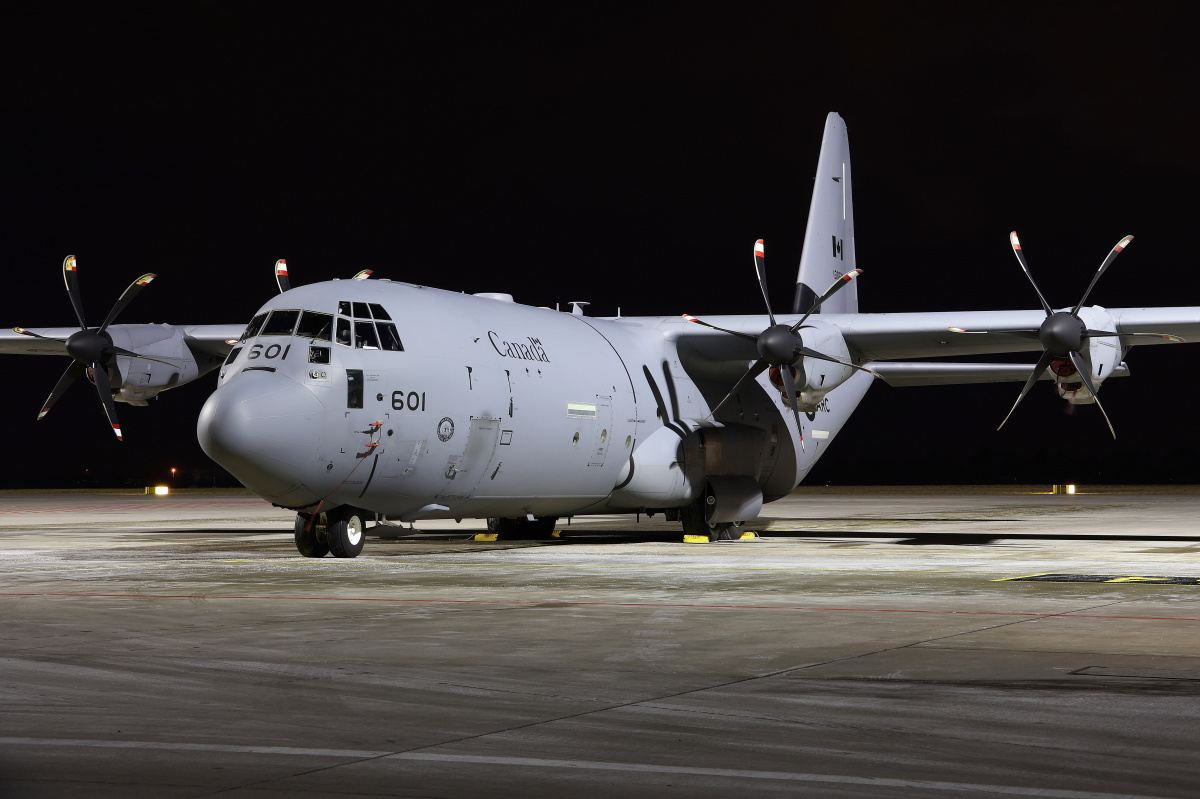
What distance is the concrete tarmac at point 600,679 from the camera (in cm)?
606

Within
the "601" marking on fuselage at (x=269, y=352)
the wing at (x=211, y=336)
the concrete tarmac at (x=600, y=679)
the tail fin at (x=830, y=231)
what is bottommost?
the concrete tarmac at (x=600, y=679)

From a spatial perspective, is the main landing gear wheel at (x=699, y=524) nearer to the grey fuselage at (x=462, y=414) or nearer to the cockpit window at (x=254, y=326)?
the grey fuselage at (x=462, y=414)

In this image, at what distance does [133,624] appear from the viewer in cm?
1165

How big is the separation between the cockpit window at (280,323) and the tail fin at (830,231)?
14.2m

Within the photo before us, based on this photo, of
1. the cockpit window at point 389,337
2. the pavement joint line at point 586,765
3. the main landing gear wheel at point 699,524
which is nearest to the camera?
the pavement joint line at point 586,765

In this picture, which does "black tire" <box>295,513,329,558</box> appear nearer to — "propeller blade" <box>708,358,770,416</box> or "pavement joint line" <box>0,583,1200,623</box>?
"pavement joint line" <box>0,583,1200,623</box>

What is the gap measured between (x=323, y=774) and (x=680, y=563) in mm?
13190

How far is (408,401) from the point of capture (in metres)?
18.8

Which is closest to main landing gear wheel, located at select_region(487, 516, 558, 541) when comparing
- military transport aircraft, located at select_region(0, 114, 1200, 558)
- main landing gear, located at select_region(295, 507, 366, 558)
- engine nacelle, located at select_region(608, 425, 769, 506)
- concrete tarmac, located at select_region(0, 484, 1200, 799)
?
military transport aircraft, located at select_region(0, 114, 1200, 558)

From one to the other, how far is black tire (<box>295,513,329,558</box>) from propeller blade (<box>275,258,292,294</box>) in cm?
525

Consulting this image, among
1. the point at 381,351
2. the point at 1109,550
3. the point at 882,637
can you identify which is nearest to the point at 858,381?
the point at 1109,550

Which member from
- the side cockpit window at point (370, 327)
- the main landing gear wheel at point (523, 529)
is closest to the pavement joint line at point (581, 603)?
the side cockpit window at point (370, 327)

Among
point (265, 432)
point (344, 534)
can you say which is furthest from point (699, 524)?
point (265, 432)

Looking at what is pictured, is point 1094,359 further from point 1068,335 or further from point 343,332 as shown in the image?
point 343,332
